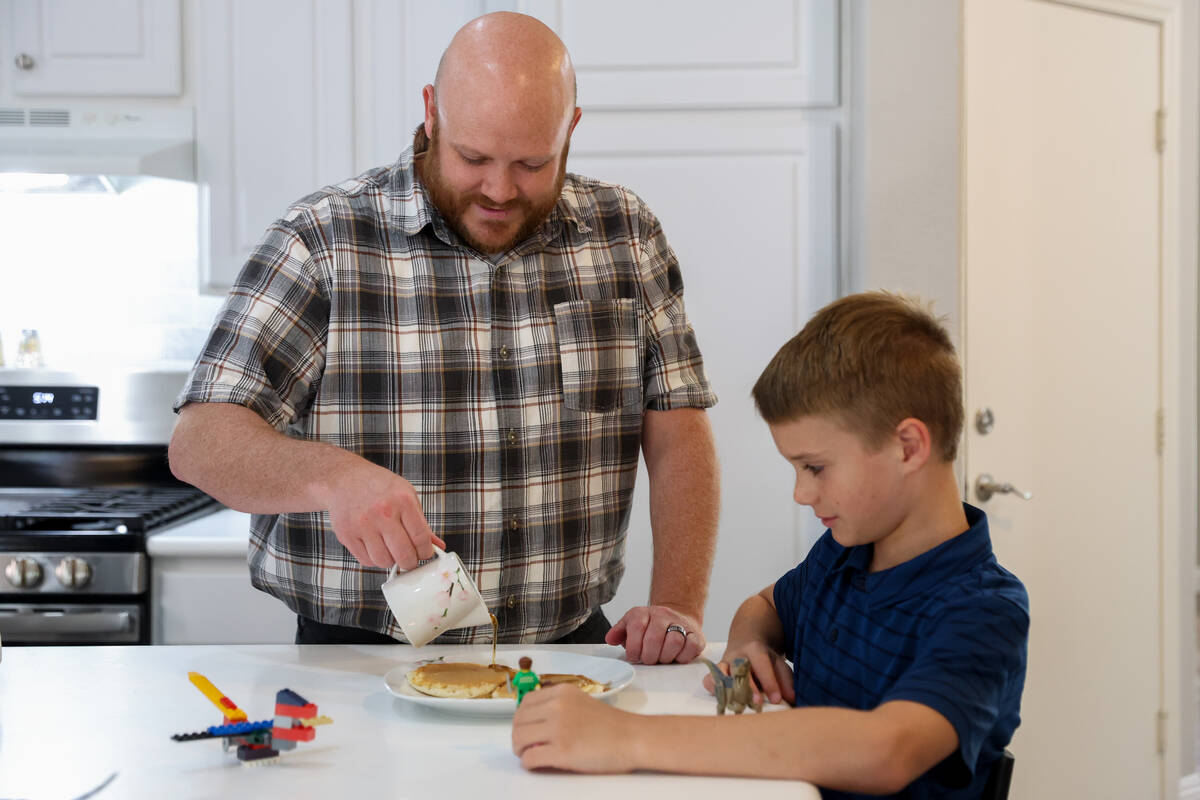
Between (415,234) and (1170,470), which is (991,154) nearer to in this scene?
(1170,470)

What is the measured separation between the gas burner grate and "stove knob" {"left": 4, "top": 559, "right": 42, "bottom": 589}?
8cm

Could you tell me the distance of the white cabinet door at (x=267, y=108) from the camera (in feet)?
8.38

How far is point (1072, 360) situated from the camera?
2752 mm

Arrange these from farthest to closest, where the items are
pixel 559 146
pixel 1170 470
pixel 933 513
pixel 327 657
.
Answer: pixel 1170 470, pixel 559 146, pixel 327 657, pixel 933 513

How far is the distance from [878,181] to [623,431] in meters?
1.16

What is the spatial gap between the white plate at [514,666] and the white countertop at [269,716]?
0.6 inches

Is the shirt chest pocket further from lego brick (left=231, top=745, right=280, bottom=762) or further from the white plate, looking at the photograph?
lego brick (left=231, top=745, right=280, bottom=762)

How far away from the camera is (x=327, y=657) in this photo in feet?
4.12

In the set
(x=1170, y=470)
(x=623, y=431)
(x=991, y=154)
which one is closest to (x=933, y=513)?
(x=623, y=431)

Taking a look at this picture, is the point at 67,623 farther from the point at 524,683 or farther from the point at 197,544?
the point at 524,683

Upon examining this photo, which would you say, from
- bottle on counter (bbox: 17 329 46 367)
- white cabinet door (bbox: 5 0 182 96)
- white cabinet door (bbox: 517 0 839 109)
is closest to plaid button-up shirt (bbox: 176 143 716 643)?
white cabinet door (bbox: 517 0 839 109)

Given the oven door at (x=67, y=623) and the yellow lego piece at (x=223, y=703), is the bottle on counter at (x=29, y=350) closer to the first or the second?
the oven door at (x=67, y=623)

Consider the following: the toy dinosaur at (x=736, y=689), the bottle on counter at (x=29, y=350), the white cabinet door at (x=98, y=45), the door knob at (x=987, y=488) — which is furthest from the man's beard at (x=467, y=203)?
the bottle on counter at (x=29, y=350)

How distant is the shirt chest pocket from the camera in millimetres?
1545
